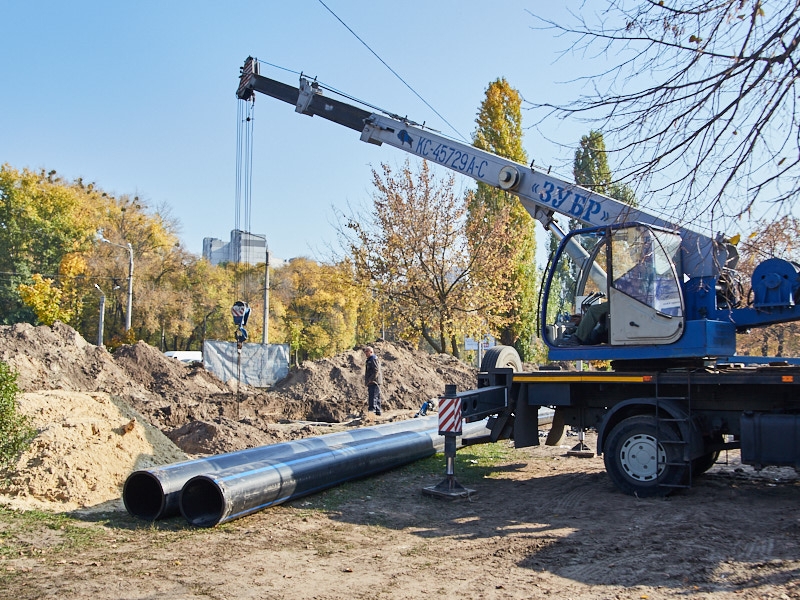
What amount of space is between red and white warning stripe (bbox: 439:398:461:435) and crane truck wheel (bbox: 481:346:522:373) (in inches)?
70.6

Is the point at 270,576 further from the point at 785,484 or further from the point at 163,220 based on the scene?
the point at 163,220

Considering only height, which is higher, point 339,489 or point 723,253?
point 723,253

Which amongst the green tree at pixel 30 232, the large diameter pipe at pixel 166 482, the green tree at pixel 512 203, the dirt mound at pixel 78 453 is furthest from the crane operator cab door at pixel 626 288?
the green tree at pixel 30 232

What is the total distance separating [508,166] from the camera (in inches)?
477

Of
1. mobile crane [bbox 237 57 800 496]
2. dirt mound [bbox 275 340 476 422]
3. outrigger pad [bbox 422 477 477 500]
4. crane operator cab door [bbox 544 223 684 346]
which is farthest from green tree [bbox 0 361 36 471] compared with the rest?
dirt mound [bbox 275 340 476 422]

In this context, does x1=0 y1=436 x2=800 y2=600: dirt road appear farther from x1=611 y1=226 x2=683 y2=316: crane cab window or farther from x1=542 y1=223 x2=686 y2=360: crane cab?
x1=611 y1=226 x2=683 y2=316: crane cab window

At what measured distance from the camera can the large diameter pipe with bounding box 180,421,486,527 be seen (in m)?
7.66

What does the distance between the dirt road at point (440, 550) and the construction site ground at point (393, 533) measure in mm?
23

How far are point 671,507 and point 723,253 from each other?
3.24 m

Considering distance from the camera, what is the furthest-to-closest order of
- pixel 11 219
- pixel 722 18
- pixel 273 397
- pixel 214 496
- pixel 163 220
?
pixel 163 220 → pixel 11 219 → pixel 273 397 → pixel 214 496 → pixel 722 18

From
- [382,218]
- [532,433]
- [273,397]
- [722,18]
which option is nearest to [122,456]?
[532,433]

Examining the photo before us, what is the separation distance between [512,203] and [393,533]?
2468cm

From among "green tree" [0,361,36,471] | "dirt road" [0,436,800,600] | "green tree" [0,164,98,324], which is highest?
"green tree" [0,164,98,324]

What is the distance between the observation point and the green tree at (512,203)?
30.7m
